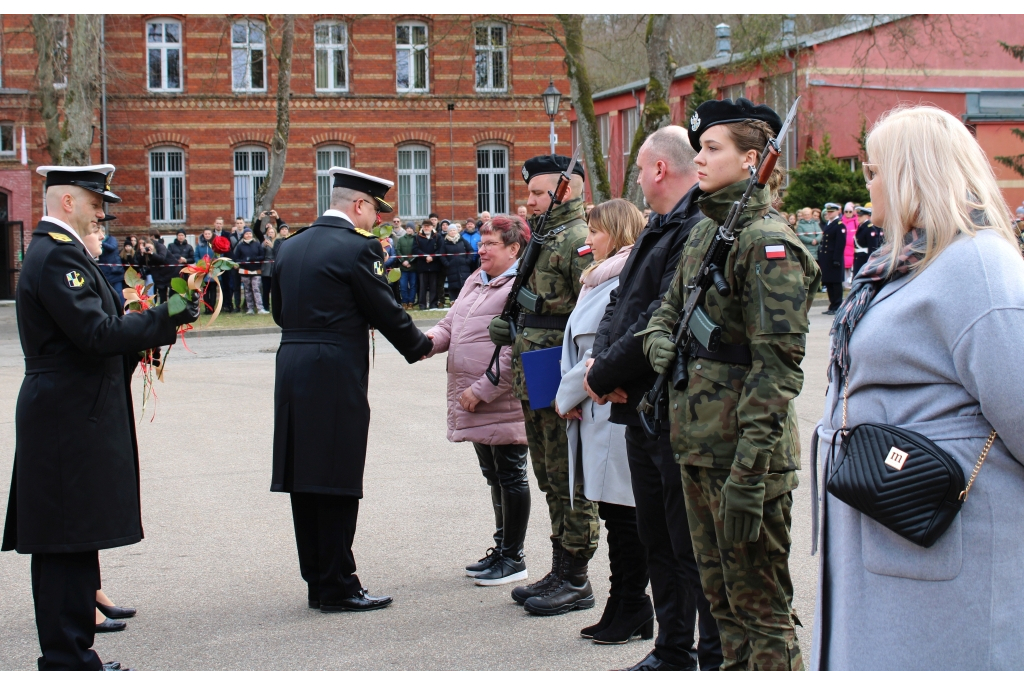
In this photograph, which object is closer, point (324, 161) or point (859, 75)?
point (324, 161)

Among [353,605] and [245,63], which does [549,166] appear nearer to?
[353,605]

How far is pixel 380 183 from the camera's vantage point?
5262 millimetres

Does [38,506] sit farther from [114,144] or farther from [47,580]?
[114,144]

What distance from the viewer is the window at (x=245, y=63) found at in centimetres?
3475

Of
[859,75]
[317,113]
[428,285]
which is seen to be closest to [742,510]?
[428,285]

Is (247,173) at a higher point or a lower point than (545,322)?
higher

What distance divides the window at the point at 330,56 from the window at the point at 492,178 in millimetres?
4872

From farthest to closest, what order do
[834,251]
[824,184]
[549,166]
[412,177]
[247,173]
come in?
[412,177] → [247,173] → [824,184] → [834,251] → [549,166]

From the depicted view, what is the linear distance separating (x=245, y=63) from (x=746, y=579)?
112 ft

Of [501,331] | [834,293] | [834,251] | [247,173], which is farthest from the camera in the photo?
[247,173]

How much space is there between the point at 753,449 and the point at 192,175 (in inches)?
1325

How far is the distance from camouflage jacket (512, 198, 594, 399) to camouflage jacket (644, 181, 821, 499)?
1.40 metres

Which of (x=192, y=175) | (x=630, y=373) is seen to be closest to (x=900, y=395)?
(x=630, y=373)

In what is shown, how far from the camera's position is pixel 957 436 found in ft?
8.23
